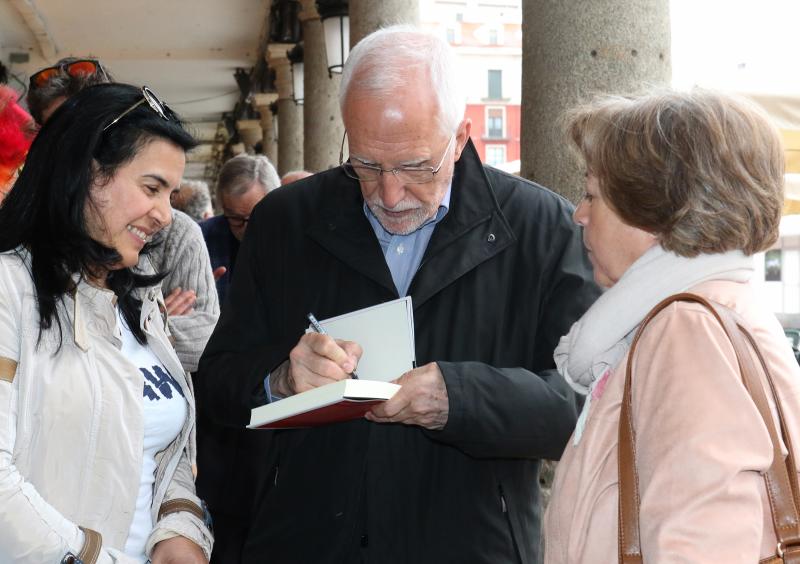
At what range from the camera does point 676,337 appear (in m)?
1.61

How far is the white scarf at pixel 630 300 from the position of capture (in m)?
1.76

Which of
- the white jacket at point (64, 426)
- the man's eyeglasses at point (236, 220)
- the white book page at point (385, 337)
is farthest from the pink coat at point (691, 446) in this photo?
the man's eyeglasses at point (236, 220)

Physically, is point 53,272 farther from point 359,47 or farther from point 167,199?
point 359,47

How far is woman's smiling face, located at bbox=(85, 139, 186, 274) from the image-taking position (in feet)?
7.56

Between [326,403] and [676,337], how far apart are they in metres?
0.70

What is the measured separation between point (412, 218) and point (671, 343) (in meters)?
1.04

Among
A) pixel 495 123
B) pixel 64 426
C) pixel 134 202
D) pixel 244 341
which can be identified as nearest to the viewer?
pixel 64 426

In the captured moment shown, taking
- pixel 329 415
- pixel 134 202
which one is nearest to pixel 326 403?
pixel 329 415

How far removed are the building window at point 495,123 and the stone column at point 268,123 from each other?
42.5 meters

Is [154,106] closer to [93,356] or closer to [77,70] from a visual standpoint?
[93,356]

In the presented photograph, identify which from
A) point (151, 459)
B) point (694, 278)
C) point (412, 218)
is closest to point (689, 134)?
point (694, 278)

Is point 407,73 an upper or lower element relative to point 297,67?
upper

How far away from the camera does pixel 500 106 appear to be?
5972cm

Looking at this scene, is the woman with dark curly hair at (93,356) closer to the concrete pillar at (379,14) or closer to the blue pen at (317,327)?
the blue pen at (317,327)
